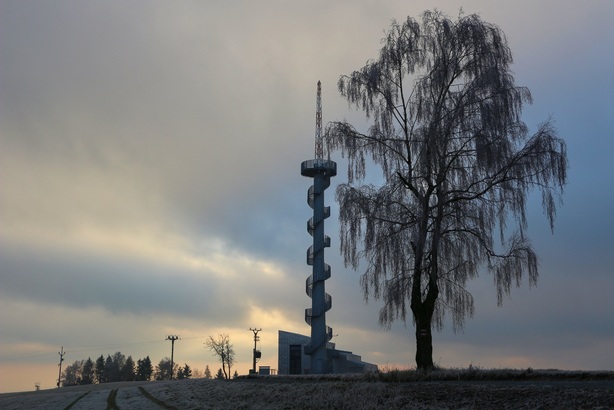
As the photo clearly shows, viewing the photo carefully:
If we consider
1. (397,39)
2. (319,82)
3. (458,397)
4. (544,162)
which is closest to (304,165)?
(319,82)

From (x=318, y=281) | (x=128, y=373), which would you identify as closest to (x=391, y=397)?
(x=318, y=281)

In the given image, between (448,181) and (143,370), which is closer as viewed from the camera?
(448,181)

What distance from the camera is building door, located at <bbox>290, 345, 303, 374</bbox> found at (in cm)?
7681

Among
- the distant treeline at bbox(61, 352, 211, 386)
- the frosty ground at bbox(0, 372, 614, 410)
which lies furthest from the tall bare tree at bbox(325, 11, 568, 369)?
the distant treeline at bbox(61, 352, 211, 386)

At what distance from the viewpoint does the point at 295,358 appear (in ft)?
257

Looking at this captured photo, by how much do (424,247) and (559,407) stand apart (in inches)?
542

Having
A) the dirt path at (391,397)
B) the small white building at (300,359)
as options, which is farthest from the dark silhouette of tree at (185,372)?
the dirt path at (391,397)

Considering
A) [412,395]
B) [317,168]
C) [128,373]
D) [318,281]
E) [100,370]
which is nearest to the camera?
[412,395]

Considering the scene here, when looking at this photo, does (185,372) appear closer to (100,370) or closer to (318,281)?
(100,370)

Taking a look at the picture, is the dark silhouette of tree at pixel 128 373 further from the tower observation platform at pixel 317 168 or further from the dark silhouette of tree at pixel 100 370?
the tower observation platform at pixel 317 168

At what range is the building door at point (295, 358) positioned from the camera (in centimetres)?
7681

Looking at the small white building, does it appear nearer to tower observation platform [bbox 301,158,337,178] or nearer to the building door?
the building door

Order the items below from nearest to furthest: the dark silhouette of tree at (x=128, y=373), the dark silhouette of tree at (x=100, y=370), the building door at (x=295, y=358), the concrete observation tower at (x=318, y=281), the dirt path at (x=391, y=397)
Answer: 1. the dirt path at (x=391, y=397)
2. the concrete observation tower at (x=318, y=281)
3. the building door at (x=295, y=358)
4. the dark silhouette of tree at (x=128, y=373)
5. the dark silhouette of tree at (x=100, y=370)

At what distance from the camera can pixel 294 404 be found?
21281 millimetres
